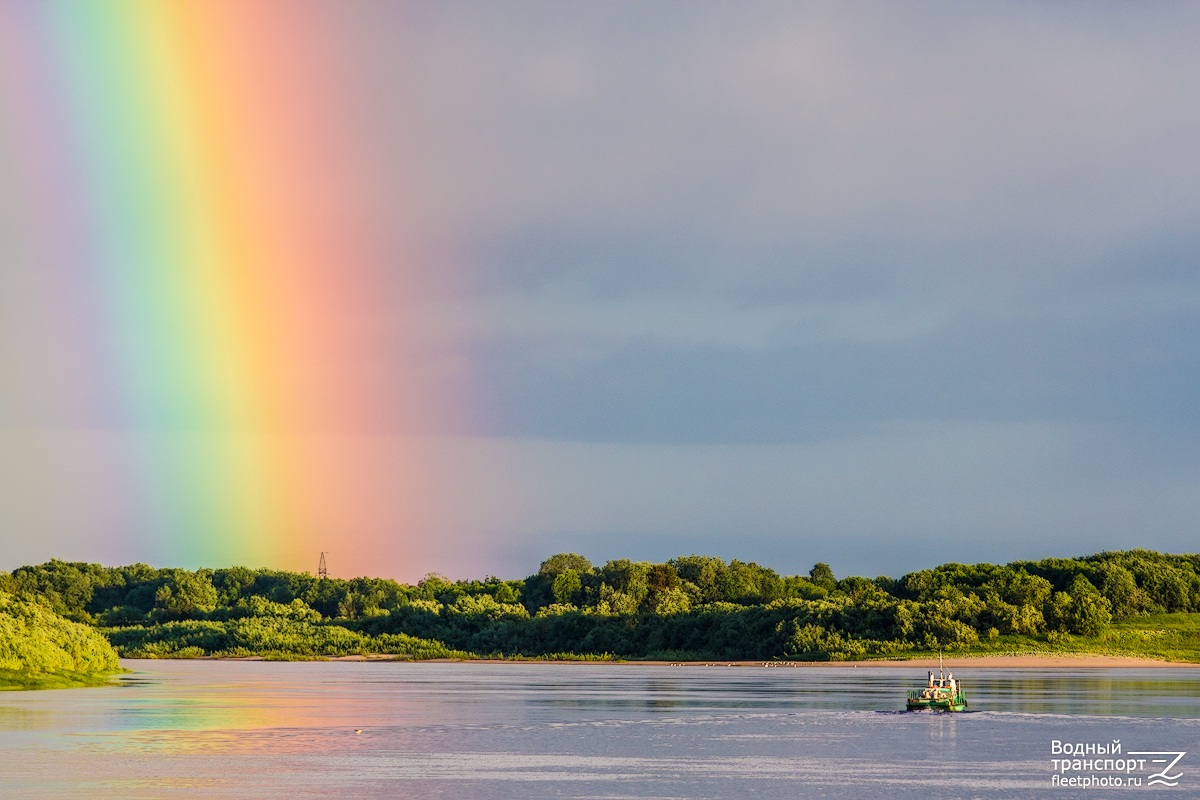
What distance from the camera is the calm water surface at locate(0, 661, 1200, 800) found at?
41188 mm

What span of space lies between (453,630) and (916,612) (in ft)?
189

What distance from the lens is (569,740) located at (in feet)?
182

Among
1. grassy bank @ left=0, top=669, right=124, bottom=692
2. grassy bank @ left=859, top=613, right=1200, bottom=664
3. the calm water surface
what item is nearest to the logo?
the calm water surface

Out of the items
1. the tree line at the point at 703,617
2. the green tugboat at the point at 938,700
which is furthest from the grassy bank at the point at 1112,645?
the green tugboat at the point at 938,700

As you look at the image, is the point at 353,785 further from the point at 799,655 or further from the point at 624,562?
the point at 624,562

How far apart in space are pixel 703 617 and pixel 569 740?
108m

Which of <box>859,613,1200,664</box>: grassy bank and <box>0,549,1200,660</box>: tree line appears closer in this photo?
<box>859,613,1200,664</box>: grassy bank

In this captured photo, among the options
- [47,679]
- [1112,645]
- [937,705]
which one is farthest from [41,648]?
[1112,645]

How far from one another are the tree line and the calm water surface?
4569 cm

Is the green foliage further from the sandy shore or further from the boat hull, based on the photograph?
the sandy shore

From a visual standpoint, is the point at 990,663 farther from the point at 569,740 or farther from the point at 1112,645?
the point at 569,740

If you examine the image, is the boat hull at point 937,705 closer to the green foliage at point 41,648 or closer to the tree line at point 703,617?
the green foliage at point 41,648

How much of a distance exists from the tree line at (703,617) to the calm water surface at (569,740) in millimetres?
45692

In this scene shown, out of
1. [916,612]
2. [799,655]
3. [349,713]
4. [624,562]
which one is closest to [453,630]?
[624,562]
